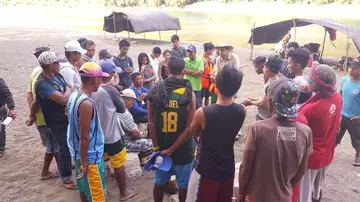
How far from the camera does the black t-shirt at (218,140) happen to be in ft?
8.42

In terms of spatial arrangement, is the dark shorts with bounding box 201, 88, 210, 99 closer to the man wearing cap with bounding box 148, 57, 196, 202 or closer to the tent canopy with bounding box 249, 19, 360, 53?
the man wearing cap with bounding box 148, 57, 196, 202

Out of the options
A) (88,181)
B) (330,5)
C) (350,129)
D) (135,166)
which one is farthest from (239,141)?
(330,5)

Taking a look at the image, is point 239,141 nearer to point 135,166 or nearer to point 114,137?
point 135,166

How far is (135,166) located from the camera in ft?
14.7

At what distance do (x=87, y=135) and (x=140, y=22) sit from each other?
18935 mm

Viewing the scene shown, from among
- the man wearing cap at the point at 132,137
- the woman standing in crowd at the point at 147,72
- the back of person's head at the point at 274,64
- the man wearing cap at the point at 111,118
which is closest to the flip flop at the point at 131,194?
the man wearing cap at the point at 111,118

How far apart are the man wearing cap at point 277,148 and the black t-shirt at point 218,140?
→ 0.29 meters

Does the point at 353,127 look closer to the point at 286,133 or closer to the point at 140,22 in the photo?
the point at 286,133

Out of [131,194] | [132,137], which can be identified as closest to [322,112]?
[131,194]

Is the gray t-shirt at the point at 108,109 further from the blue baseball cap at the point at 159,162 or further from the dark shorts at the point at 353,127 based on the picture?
the dark shorts at the point at 353,127

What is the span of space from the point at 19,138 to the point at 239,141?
4.09 meters

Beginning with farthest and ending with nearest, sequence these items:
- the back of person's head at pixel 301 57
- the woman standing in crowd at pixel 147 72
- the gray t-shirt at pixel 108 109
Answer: the woman standing in crowd at pixel 147 72 → the back of person's head at pixel 301 57 → the gray t-shirt at pixel 108 109

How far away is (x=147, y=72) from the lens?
631 cm

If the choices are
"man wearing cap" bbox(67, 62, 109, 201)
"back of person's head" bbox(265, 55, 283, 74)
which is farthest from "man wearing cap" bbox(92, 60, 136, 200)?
"back of person's head" bbox(265, 55, 283, 74)
